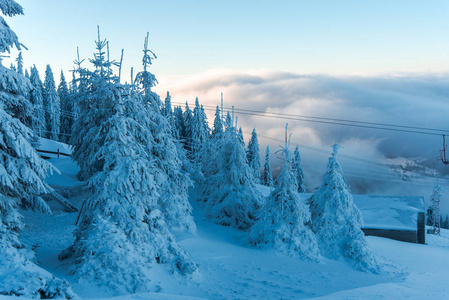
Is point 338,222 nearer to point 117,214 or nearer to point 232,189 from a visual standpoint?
point 232,189

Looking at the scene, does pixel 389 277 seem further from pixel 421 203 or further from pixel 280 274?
pixel 421 203

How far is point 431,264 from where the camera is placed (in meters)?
27.2

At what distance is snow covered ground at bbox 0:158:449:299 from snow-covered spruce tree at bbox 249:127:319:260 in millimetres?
846

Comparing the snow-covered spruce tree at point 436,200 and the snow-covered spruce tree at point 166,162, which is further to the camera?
the snow-covered spruce tree at point 436,200

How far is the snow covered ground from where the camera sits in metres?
15.1

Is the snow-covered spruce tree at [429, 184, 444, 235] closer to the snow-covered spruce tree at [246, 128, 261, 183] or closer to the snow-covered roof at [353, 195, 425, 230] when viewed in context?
the snow-covered roof at [353, 195, 425, 230]

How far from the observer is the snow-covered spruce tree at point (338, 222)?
23516mm

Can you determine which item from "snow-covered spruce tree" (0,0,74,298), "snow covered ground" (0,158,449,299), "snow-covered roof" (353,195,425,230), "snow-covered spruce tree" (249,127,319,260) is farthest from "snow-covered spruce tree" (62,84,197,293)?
"snow-covered roof" (353,195,425,230)

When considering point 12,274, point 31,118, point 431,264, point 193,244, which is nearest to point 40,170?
point 31,118

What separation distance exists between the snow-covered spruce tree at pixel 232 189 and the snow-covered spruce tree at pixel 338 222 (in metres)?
5.91

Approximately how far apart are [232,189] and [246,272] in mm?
11491

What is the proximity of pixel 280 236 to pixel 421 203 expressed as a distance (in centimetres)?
2564

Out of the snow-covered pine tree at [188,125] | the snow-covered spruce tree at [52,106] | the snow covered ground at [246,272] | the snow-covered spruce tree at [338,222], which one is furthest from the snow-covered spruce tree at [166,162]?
the snow-covered spruce tree at [52,106]

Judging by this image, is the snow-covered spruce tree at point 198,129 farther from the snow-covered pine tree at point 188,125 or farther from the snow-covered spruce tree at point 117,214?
the snow-covered spruce tree at point 117,214
